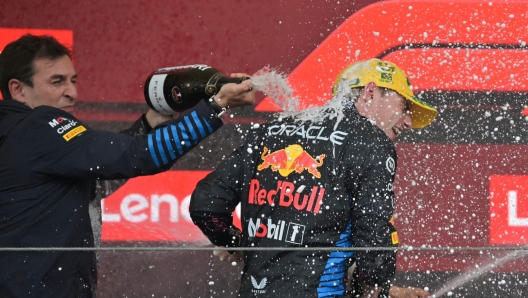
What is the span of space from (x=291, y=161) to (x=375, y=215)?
10.7 inches

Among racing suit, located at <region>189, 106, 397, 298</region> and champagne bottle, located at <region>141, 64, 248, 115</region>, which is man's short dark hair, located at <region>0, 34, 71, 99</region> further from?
racing suit, located at <region>189, 106, 397, 298</region>

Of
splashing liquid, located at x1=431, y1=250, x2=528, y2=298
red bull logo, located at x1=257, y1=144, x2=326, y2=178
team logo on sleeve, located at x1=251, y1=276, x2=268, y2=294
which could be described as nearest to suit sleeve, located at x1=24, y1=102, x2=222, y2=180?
red bull logo, located at x1=257, y1=144, x2=326, y2=178

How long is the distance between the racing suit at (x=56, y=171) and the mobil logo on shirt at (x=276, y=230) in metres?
0.29

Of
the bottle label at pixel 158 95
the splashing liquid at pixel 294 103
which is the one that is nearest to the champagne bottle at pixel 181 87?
the bottle label at pixel 158 95

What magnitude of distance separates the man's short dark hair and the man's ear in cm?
1

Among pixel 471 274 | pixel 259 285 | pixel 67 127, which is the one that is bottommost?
pixel 471 274

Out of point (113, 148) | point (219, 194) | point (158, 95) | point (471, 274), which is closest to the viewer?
point (113, 148)

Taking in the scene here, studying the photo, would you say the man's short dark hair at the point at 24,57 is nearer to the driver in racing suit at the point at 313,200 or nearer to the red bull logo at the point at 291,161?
the driver in racing suit at the point at 313,200

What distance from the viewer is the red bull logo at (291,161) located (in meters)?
2.24

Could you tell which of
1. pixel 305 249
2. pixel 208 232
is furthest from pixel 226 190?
pixel 305 249

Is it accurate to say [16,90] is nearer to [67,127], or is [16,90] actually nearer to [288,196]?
[67,127]

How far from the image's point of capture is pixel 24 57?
8.07 feet

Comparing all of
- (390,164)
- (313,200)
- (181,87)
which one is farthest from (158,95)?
(390,164)

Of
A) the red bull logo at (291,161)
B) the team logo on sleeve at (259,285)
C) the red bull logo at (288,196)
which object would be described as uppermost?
the red bull logo at (291,161)
